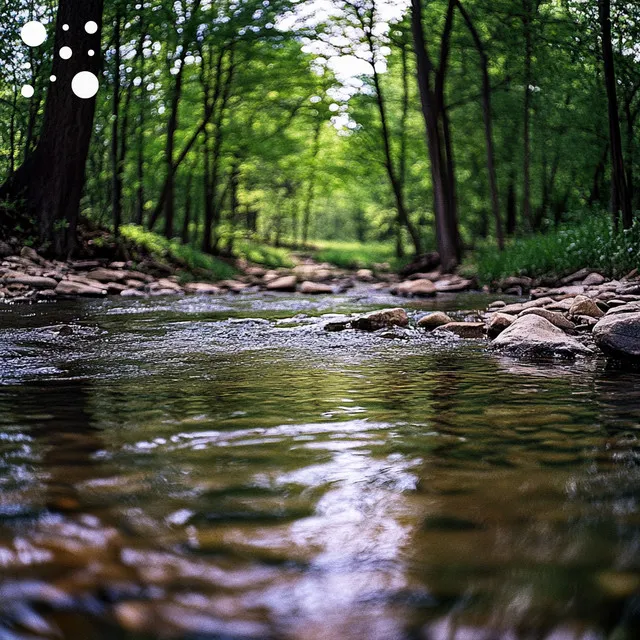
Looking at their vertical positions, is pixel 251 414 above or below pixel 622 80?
below

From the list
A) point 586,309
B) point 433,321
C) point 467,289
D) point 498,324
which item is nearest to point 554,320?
point 498,324

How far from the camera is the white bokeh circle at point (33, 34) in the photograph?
12531mm

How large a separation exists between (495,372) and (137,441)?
2338mm

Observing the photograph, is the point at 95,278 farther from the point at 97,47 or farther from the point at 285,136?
the point at 285,136

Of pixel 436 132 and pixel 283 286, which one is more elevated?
pixel 436 132

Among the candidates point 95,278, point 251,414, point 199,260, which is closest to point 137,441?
point 251,414

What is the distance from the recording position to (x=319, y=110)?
2111cm

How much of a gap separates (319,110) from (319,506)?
2053cm

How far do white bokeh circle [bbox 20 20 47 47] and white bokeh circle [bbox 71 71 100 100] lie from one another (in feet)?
5.70

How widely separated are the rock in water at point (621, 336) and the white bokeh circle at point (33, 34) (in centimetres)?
1208

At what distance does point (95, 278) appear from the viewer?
11.1 meters

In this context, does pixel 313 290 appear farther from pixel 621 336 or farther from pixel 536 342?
pixel 621 336

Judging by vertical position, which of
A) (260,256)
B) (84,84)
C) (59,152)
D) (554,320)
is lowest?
(554,320)

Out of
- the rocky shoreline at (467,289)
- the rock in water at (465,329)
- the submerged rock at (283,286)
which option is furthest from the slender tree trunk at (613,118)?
the submerged rock at (283,286)
